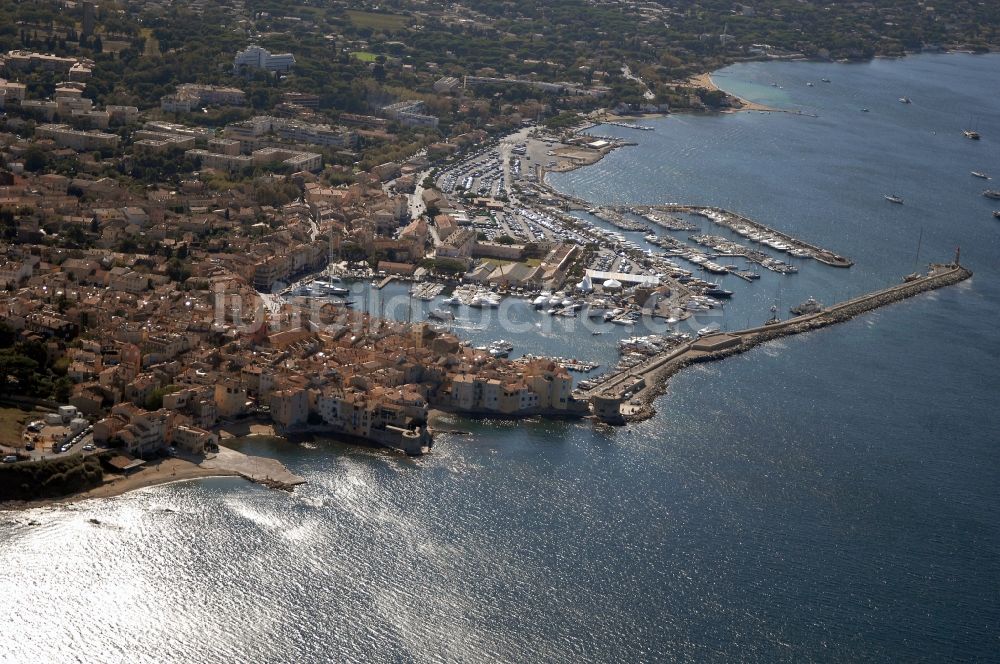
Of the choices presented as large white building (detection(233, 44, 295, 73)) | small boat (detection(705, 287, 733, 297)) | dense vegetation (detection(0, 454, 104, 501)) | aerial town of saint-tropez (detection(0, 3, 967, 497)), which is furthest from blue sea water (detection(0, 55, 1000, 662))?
large white building (detection(233, 44, 295, 73))

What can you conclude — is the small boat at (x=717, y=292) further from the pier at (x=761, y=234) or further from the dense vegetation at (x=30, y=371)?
the dense vegetation at (x=30, y=371)

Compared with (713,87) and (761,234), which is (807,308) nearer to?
(761,234)

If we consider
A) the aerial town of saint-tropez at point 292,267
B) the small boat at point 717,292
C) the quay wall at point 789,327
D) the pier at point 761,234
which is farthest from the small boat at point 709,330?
the pier at point 761,234

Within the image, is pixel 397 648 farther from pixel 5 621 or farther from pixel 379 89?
pixel 379 89

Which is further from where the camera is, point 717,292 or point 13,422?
point 717,292

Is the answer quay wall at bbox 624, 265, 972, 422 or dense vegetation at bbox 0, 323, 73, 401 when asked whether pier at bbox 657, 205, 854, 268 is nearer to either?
quay wall at bbox 624, 265, 972, 422

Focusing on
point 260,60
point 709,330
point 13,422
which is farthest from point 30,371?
point 260,60
